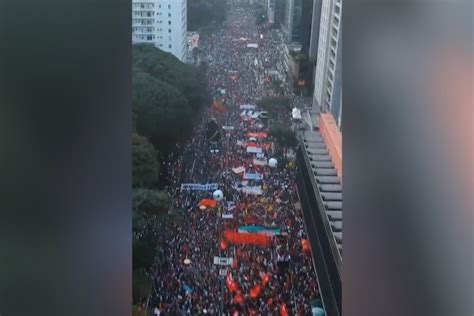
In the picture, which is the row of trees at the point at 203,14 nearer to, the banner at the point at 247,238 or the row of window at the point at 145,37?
the row of window at the point at 145,37

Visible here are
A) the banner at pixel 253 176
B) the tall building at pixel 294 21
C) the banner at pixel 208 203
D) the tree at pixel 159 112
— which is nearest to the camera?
the banner at pixel 208 203

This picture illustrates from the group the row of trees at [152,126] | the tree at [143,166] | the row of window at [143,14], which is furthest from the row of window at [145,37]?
the tree at [143,166]

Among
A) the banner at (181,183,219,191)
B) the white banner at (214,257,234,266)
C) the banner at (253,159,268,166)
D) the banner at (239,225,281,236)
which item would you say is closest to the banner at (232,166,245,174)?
the banner at (253,159,268,166)

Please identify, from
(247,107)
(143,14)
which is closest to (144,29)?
(143,14)

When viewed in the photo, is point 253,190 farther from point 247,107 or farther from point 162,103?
point 247,107
